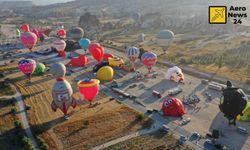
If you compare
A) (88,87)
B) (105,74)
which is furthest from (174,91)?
(88,87)

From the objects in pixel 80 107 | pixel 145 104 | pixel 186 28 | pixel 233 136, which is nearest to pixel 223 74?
pixel 145 104

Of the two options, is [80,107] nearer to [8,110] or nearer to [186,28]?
[8,110]

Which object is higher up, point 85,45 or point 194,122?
point 85,45

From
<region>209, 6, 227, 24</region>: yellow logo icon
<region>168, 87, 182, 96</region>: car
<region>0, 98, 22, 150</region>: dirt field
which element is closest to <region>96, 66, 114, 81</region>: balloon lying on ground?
<region>168, 87, 182, 96</region>: car

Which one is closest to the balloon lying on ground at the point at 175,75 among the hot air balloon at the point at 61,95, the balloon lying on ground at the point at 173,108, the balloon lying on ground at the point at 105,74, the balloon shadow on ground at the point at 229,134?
the balloon lying on ground at the point at 105,74

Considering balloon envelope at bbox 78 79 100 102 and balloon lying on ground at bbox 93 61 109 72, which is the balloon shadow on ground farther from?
balloon lying on ground at bbox 93 61 109 72

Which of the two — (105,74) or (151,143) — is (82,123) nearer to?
(151,143)
